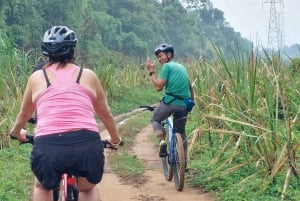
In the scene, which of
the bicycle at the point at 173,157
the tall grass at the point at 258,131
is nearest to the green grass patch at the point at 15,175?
the bicycle at the point at 173,157

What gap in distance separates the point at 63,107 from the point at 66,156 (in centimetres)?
28

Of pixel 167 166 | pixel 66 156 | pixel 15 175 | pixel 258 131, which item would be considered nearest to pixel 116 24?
pixel 167 166

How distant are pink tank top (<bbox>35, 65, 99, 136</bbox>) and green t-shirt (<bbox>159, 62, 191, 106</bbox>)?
3413 millimetres

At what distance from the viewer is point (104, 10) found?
48.5 meters

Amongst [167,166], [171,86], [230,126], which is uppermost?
[171,86]

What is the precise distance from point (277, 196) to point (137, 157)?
372 centimetres

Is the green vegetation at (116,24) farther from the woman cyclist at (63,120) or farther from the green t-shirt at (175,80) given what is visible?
the woman cyclist at (63,120)

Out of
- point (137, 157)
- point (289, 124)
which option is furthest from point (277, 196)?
point (137, 157)

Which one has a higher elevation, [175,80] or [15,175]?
[175,80]

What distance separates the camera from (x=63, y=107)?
3.07 meters

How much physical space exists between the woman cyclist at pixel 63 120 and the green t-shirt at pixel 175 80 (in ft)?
10.7

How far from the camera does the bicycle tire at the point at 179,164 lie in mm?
6250

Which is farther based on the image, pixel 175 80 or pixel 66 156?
pixel 175 80

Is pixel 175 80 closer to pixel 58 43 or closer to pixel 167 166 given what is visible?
pixel 167 166
